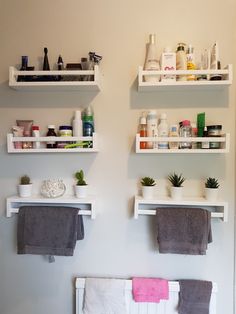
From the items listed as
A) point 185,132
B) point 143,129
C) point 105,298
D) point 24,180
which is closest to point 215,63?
point 185,132

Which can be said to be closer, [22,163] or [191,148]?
[191,148]

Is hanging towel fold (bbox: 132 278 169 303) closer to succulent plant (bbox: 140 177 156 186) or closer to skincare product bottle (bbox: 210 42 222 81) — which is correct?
succulent plant (bbox: 140 177 156 186)

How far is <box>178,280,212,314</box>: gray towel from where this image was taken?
121cm

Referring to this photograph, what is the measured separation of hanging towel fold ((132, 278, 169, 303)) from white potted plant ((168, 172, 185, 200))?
18.3 inches

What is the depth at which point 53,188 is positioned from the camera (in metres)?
1.25

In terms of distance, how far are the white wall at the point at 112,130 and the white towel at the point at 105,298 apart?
2.8 inches

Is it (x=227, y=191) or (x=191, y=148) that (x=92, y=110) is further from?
(x=227, y=191)

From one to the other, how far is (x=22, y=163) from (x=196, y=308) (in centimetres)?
121

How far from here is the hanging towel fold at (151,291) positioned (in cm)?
122

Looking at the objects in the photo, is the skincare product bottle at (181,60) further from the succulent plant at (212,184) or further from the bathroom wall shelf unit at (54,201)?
the bathroom wall shelf unit at (54,201)

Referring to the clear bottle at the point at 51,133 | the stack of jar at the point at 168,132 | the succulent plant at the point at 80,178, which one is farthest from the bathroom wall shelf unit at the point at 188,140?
the clear bottle at the point at 51,133

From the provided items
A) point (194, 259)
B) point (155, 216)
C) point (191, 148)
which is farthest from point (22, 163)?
point (194, 259)

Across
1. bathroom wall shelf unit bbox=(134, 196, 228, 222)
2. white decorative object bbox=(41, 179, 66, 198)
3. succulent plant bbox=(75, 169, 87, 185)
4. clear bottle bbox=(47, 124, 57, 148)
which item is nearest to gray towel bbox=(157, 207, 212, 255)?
bathroom wall shelf unit bbox=(134, 196, 228, 222)

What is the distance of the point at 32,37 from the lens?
1.29 m
